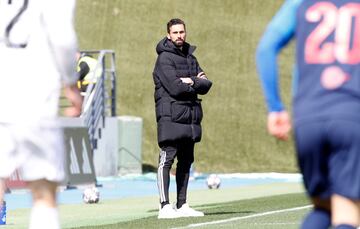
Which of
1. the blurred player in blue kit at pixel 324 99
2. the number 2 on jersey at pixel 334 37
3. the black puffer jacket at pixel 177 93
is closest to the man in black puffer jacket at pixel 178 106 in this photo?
the black puffer jacket at pixel 177 93

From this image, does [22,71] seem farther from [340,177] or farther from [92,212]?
[92,212]

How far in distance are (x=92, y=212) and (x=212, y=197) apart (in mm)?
3896

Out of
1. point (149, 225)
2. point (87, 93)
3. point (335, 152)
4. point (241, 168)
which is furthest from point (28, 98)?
point (241, 168)

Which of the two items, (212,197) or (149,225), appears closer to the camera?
(149,225)

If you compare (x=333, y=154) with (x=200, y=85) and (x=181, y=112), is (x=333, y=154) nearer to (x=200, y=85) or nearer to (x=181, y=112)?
(x=200, y=85)

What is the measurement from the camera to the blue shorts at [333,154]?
619 centimetres

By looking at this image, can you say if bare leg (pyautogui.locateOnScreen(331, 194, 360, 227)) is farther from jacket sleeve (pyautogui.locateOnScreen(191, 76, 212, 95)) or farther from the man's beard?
the man's beard

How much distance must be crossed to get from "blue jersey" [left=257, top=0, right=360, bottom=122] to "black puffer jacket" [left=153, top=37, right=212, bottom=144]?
8342 millimetres

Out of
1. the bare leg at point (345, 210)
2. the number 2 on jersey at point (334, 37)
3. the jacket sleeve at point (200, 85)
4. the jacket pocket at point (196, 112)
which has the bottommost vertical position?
the jacket pocket at point (196, 112)

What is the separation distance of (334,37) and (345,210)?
2.64 feet

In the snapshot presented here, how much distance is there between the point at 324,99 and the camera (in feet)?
20.6

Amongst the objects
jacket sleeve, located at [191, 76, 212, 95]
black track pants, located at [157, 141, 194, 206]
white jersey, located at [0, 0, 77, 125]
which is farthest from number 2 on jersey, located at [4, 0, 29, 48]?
jacket sleeve, located at [191, 76, 212, 95]

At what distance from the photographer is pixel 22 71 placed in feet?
22.6

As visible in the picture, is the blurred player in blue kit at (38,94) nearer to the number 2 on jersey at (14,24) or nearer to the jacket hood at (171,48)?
the number 2 on jersey at (14,24)
